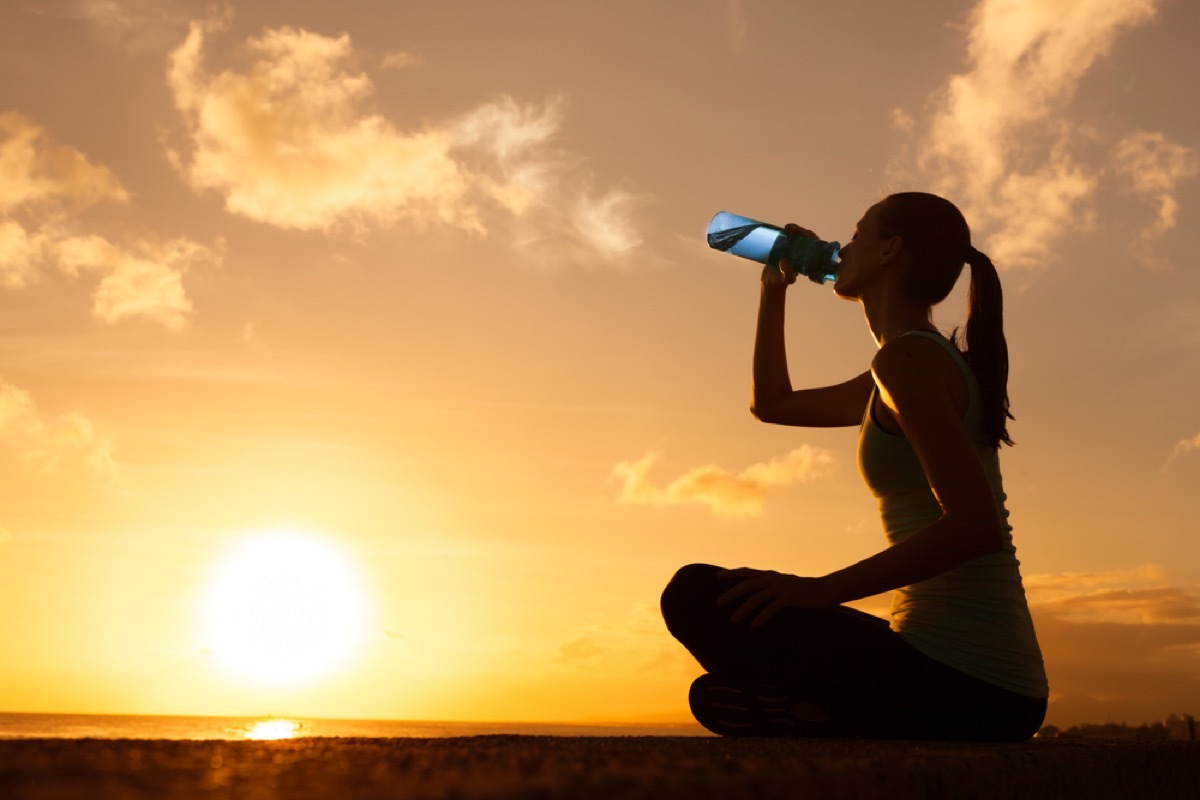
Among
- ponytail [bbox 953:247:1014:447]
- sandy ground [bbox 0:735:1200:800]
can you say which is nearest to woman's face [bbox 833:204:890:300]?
ponytail [bbox 953:247:1014:447]

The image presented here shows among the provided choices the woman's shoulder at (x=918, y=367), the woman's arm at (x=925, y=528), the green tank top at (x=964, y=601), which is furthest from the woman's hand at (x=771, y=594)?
the woman's shoulder at (x=918, y=367)

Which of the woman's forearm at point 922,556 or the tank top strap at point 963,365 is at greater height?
the tank top strap at point 963,365

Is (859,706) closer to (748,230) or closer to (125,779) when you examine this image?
(125,779)

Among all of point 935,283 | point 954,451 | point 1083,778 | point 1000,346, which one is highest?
point 935,283

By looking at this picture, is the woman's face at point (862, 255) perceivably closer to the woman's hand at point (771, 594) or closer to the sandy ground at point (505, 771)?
the woman's hand at point (771, 594)

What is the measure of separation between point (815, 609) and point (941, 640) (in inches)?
14.9

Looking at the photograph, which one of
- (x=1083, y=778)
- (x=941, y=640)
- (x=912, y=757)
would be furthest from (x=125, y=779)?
(x=941, y=640)

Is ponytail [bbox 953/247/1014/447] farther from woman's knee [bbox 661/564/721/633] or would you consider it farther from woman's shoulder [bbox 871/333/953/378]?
woman's knee [bbox 661/564/721/633]

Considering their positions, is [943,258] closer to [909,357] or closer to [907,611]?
[909,357]

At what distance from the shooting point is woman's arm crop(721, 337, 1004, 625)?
2822mm

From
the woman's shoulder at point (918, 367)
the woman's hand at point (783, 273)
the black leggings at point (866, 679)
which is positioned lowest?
the black leggings at point (866, 679)

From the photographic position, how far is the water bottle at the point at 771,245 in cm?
470

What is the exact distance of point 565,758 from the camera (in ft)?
5.01

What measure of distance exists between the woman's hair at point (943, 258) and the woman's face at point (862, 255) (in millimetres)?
35
